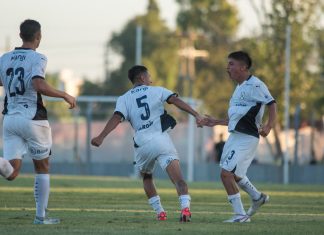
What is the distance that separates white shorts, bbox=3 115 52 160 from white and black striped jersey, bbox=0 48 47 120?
0.09 metres

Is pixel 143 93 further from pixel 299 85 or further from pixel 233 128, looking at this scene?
pixel 299 85

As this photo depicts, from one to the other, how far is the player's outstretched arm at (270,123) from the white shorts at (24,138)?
8.83 ft

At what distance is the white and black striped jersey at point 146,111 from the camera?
15.1m

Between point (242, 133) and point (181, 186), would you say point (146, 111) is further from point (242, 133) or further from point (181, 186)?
point (242, 133)

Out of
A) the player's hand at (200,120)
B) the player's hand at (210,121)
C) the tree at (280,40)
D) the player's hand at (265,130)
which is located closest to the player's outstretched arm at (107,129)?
the player's hand at (200,120)

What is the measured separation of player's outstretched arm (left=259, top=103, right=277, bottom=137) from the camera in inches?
573

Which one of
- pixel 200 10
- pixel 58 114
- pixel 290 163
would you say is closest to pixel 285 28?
pixel 290 163

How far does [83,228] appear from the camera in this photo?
13.4 m

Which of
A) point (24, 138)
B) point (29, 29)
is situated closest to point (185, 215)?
point (24, 138)

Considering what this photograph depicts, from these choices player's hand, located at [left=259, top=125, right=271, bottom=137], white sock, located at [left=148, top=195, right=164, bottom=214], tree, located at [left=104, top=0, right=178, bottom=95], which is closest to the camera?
player's hand, located at [left=259, top=125, right=271, bottom=137]

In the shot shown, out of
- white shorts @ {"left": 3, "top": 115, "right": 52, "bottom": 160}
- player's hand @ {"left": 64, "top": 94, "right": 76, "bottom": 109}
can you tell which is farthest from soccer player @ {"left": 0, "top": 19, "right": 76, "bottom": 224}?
player's hand @ {"left": 64, "top": 94, "right": 76, "bottom": 109}

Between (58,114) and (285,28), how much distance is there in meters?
14.9

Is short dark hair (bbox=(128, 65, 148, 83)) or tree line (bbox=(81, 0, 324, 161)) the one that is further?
tree line (bbox=(81, 0, 324, 161))

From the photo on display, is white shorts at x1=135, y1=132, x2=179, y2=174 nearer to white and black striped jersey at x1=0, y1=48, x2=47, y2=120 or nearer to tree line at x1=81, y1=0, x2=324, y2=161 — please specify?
white and black striped jersey at x1=0, y1=48, x2=47, y2=120
